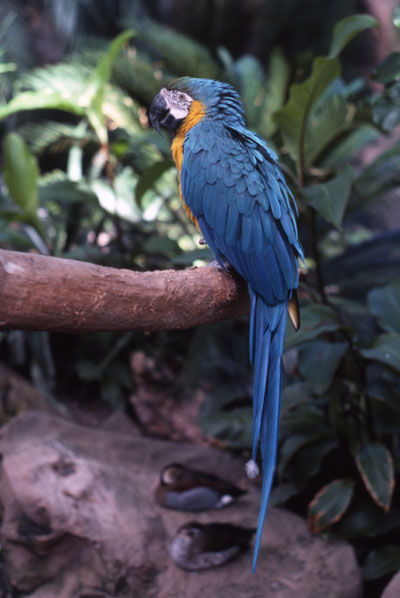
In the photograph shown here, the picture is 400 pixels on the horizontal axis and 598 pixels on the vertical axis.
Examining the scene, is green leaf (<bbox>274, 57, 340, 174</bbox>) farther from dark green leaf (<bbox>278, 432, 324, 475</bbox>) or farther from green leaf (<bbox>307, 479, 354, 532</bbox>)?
green leaf (<bbox>307, 479, 354, 532</bbox>)

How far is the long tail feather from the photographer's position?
38.0 inches

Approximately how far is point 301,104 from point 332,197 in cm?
34

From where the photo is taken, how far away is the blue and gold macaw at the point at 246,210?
40.4 inches

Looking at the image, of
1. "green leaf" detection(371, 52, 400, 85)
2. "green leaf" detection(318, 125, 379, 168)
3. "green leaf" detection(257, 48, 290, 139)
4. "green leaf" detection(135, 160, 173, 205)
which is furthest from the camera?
"green leaf" detection(257, 48, 290, 139)

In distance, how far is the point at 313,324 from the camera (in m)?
1.45

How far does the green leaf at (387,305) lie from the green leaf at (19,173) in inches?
56.5

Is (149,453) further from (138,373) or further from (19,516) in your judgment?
(19,516)

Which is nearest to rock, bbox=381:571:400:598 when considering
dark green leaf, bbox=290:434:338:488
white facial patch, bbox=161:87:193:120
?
dark green leaf, bbox=290:434:338:488

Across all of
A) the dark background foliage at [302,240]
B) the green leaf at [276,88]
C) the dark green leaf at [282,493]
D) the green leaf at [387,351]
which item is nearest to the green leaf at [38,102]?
the dark background foliage at [302,240]

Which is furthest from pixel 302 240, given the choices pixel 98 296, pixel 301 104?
pixel 98 296

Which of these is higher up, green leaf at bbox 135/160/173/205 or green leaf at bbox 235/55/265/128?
green leaf at bbox 235/55/265/128

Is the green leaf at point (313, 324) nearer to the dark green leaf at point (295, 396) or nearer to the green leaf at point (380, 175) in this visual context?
the dark green leaf at point (295, 396)

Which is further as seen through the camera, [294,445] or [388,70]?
[294,445]

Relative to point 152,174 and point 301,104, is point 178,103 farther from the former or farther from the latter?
point 152,174
